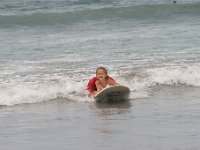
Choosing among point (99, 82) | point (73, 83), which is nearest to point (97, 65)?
point (73, 83)

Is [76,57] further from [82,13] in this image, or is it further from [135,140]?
[82,13]

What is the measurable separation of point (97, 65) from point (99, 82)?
164 inches

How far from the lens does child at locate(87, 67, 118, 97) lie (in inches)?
514

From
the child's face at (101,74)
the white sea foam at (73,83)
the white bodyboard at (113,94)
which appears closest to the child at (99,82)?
the child's face at (101,74)

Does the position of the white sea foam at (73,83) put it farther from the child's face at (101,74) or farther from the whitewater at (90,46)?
the child's face at (101,74)

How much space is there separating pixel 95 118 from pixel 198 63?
21.2 ft

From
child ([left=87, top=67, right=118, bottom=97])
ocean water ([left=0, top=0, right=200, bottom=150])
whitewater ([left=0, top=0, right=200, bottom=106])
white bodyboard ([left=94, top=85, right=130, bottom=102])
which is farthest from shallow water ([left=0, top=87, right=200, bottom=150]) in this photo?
whitewater ([left=0, top=0, right=200, bottom=106])

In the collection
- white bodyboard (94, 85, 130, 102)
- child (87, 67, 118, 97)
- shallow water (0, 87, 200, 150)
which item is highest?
child (87, 67, 118, 97)

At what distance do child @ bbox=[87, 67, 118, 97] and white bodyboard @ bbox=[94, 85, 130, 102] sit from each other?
0.35 m

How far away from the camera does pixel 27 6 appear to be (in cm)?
3428

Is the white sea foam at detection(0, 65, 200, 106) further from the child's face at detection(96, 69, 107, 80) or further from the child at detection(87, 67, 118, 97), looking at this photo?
the child's face at detection(96, 69, 107, 80)

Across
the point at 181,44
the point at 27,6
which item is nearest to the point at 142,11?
the point at 27,6

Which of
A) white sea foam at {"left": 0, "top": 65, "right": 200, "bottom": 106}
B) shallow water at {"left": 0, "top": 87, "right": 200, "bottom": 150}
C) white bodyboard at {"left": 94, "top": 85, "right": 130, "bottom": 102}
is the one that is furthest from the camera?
white sea foam at {"left": 0, "top": 65, "right": 200, "bottom": 106}

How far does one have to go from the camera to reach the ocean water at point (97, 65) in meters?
9.62
